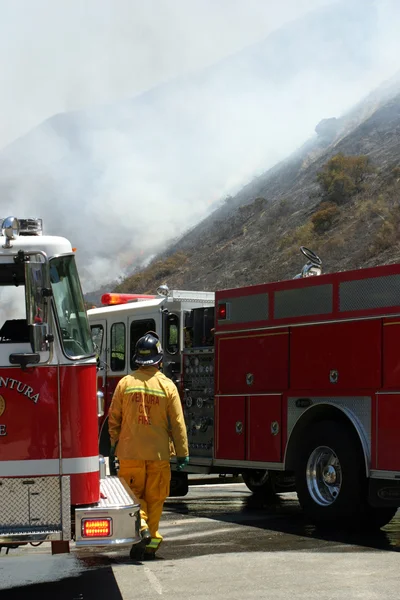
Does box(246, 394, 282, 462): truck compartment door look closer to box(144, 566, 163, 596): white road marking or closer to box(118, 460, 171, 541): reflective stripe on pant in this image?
box(118, 460, 171, 541): reflective stripe on pant

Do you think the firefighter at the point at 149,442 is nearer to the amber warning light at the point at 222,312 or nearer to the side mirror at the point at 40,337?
the side mirror at the point at 40,337

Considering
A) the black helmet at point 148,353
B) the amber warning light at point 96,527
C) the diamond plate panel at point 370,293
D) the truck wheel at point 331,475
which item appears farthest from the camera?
the truck wheel at point 331,475

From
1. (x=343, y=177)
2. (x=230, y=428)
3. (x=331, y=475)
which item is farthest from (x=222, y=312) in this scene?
(x=343, y=177)

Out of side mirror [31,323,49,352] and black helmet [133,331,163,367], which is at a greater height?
side mirror [31,323,49,352]

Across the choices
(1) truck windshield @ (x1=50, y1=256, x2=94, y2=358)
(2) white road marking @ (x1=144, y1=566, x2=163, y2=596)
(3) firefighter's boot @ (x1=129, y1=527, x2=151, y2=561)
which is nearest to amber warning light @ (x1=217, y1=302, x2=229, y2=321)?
(3) firefighter's boot @ (x1=129, y1=527, x2=151, y2=561)

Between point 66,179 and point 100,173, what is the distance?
64.8ft

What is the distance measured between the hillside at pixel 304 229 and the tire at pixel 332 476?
832 inches

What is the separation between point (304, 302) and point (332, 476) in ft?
6.01

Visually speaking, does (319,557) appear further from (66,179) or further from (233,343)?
(66,179)

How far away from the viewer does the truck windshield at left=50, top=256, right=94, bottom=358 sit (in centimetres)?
672

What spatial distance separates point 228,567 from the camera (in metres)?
8.29

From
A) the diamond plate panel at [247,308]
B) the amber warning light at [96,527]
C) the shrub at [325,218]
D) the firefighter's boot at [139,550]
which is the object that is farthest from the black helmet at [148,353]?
the shrub at [325,218]

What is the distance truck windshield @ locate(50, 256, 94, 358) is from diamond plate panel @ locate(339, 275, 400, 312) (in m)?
3.86

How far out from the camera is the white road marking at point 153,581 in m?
7.47
